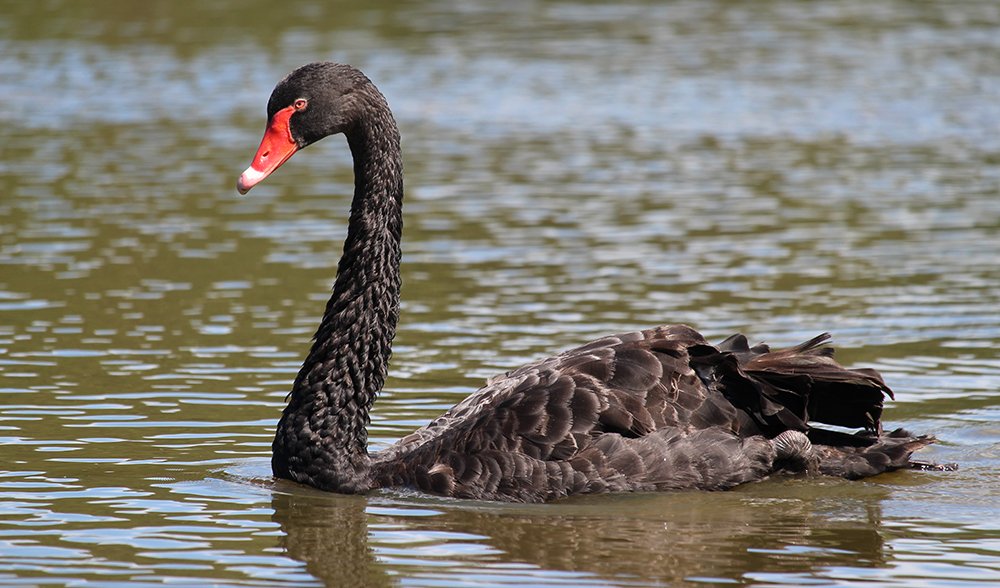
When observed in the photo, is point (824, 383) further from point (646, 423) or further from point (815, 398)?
point (646, 423)

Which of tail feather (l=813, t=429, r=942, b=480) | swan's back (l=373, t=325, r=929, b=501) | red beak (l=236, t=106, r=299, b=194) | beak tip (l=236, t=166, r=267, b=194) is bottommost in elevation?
tail feather (l=813, t=429, r=942, b=480)

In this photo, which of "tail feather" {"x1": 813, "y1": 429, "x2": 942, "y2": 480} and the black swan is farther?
"tail feather" {"x1": 813, "y1": 429, "x2": 942, "y2": 480}

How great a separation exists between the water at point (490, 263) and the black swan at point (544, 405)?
160mm

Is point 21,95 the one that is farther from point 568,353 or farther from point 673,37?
point 568,353

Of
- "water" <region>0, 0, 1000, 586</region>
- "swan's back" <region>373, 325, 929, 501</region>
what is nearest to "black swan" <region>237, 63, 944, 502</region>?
"swan's back" <region>373, 325, 929, 501</region>

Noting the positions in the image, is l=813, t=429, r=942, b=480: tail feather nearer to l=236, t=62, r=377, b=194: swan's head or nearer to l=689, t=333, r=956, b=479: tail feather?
l=689, t=333, r=956, b=479: tail feather

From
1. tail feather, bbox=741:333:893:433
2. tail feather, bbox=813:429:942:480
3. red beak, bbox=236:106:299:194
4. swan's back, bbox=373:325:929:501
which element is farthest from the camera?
tail feather, bbox=813:429:942:480

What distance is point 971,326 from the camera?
39.7ft

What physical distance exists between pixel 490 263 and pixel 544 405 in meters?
6.14

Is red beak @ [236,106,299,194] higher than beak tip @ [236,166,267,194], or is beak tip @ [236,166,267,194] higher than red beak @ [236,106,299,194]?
red beak @ [236,106,299,194]

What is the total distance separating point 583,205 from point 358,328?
8236 mm

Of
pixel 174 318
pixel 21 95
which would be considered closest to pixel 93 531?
pixel 174 318

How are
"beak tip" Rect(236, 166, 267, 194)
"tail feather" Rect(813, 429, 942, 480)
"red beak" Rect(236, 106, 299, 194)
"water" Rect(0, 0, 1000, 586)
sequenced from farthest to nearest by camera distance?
"tail feather" Rect(813, 429, 942, 480), "red beak" Rect(236, 106, 299, 194), "beak tip" Rect(236, 166, 267, 194), "water" Rect(0, 0, 1000, 586)

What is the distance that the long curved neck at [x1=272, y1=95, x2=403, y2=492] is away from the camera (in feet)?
28.5
